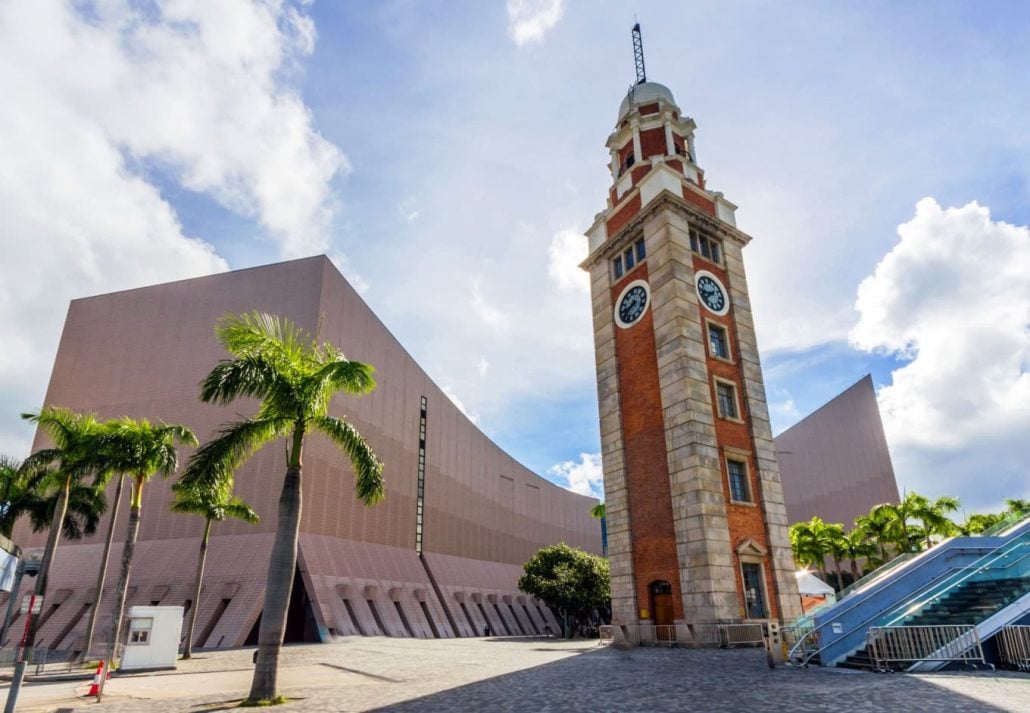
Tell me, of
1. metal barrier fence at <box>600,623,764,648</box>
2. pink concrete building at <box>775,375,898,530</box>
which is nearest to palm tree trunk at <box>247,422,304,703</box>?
metal barrier fence at <box>600,623,764,648</box>

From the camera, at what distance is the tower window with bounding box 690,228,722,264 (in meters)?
27.8

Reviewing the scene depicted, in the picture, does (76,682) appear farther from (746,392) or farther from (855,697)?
(746,392)

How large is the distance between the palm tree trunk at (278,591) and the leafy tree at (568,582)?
27932mm

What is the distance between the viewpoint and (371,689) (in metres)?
12.3

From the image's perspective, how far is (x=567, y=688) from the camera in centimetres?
1133

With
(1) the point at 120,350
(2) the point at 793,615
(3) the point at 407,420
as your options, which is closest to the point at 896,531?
(2) the point at 793,615

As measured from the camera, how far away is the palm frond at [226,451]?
12.1 meters

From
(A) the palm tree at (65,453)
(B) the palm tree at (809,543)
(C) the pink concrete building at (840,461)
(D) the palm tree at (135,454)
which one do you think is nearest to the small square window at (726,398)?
(D) the palm tree at (135,454)

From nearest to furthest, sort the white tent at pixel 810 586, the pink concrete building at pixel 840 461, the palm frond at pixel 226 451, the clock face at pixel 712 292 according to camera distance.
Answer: the palm frond at pixel 226 451, the clock face at pixel 712 292, the white tent at pixel 810 586, the pink concrete building at pixel 840 461

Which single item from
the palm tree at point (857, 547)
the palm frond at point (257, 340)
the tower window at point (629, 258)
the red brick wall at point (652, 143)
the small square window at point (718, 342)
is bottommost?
the palm tree at point (857, 547)

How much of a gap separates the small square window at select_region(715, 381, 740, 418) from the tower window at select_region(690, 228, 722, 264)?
6285 mm

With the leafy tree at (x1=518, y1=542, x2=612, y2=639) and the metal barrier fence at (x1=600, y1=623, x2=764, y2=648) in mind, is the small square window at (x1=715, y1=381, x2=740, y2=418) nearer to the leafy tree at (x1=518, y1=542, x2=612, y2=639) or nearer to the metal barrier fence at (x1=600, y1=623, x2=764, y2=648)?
the metal barrier fence at (x1=600, y1=623, x2=764, y2=648)

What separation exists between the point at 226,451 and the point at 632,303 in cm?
1950

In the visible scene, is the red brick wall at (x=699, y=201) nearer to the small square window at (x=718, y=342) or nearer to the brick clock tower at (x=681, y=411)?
the brick clock tower at (x=681, y=411)
